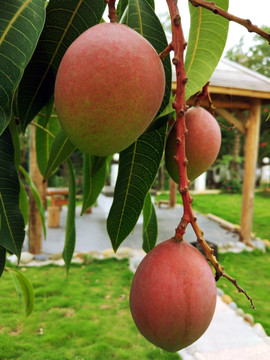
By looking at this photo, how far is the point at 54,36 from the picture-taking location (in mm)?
413

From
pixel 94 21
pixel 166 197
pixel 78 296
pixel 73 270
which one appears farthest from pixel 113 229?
pixel 166 197

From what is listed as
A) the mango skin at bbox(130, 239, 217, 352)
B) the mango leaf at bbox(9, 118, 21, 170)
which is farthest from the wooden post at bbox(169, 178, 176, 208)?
the mango skin at bbox(130, 239, 217, 352)

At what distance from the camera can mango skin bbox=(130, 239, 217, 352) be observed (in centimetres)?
34

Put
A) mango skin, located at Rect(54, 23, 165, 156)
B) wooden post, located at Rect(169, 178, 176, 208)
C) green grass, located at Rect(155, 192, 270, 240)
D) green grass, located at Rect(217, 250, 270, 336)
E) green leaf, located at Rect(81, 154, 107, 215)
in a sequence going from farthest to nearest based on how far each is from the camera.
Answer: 1. wooden post, located at Rect(169, 178, 176, 208)
2. green grass, located at Rect(155, 192, 270, 240)
3. green grass, located at Rect(217, 250, 270, 336)
4. green leaf, located at Rect(81, 154, 107, 215)
5. mango skin, located at Rect(54, 23, 165, 156)

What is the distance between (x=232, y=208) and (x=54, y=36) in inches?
283

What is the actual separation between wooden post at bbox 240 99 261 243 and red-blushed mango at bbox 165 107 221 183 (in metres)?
4.54

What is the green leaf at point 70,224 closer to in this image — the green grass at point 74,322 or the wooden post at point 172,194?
the green grass at point 74,322

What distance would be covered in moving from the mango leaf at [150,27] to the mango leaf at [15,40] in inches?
4.5

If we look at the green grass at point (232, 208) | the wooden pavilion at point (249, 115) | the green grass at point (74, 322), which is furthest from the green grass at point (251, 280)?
the green grass at point (232, 208)

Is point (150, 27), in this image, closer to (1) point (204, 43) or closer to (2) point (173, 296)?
(1) point (204, 43)

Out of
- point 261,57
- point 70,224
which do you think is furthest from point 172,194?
point 70,224

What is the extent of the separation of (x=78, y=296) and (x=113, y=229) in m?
2.83

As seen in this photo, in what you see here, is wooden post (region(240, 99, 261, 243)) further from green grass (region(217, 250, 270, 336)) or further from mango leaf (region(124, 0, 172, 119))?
mango leaf (region(124, 0, 172, 119))

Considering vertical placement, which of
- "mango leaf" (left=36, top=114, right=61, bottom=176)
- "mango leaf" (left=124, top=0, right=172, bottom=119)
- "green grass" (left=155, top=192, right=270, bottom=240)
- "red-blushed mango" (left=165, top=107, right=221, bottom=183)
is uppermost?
"mango leaf" (left=124, top=0, right=172, bottom=119)
